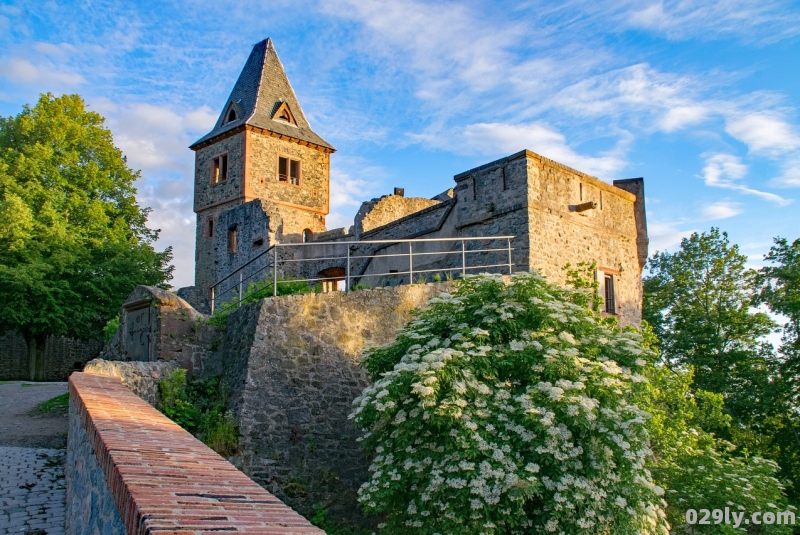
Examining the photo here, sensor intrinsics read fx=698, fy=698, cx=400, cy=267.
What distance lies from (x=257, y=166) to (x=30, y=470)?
21008 mm

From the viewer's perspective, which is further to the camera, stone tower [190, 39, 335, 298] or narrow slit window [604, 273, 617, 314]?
stone tower [190, 39, 335, 298]

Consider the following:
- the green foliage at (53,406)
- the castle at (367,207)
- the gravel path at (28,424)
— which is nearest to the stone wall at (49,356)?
the castle at (367,207)

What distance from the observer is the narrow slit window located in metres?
17.5

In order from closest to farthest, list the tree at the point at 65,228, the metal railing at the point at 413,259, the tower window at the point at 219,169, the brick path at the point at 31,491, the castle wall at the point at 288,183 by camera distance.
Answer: the brick path at the point at 31,491 → the metal railing at the point at 413,259 → the tree at the point at 65,228 → the castle wall at the point at 288,183 → the tower window at the point at 219,169

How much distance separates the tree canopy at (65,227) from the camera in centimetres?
2695

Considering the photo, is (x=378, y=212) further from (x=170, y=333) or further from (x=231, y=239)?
(x=170, y=333)

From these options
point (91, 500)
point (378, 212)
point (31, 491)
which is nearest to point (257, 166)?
point (378, 212)

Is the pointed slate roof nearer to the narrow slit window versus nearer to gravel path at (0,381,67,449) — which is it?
gravel path at (0,381,67,449)

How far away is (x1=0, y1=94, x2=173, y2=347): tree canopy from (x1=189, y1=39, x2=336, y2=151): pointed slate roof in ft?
15.9

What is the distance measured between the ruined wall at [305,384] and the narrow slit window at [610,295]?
20.9ft

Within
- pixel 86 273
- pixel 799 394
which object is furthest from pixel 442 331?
pixel 86 273

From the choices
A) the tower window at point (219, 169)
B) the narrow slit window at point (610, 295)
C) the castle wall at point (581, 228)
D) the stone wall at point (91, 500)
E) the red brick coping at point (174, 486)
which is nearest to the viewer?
the red brick coping at point (174, 486)

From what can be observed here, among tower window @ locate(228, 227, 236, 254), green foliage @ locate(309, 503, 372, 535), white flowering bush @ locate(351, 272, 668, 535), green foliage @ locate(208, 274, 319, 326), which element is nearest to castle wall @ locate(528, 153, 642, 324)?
white flowering bush @ locate(351, 272, 668, 535)

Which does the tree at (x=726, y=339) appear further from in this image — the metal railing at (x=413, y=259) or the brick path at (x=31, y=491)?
the brick path at (x=31, y=491)
